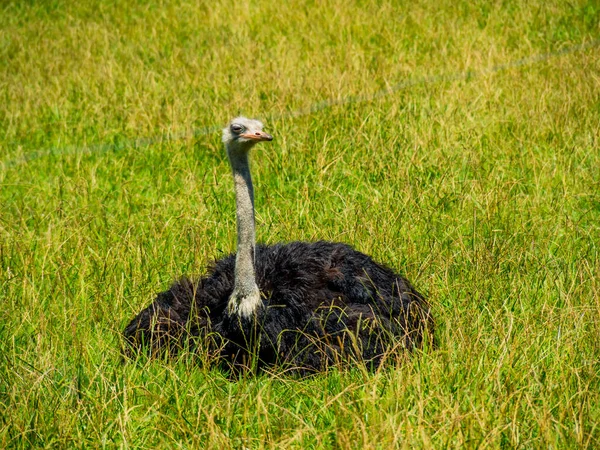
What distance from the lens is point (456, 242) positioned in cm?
521

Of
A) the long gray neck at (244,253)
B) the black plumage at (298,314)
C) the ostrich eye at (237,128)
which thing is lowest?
the black plumage at (298,314)

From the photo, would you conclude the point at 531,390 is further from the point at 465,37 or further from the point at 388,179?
the point at 465,37

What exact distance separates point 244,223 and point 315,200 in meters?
1.88

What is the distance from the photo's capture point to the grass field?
3568mm

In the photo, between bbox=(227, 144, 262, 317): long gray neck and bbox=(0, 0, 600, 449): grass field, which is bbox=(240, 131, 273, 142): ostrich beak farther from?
bbox=(0, 0, 600, 449): grass field

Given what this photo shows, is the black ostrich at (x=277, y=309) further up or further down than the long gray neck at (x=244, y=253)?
further down

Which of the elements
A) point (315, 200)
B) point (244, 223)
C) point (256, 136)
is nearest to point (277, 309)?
point (244, 223)

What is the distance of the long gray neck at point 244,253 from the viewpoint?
4164 millimetres

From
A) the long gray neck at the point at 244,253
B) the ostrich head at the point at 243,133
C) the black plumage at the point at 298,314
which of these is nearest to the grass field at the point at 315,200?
the black plumage at the point at 298,314

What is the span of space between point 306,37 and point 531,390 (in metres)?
5.85

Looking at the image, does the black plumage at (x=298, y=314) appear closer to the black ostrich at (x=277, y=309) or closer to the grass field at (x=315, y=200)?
the black ostrich at (x=277, y=309)

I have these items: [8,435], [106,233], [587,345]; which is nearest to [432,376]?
[587,345]

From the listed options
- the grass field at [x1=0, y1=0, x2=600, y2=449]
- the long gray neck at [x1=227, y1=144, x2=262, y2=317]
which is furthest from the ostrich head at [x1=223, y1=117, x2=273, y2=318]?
the grass field at [x1=0, y1=0, x2=600, y2=449]

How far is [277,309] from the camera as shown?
14.1 feet
